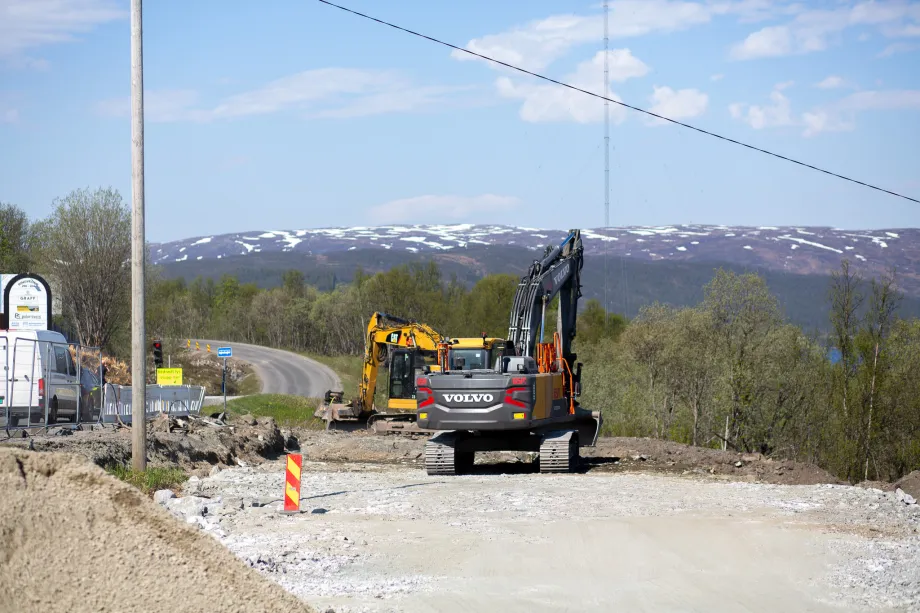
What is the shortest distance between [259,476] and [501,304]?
57518 mm

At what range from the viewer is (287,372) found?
85.8 meters

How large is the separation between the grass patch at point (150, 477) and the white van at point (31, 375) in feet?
14.4

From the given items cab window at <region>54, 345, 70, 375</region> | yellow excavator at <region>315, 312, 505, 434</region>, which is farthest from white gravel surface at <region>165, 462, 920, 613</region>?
yellow excavator at <region>315, 312, 505, 434</region>

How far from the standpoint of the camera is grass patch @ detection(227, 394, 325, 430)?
169ft

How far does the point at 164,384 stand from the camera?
37.9m

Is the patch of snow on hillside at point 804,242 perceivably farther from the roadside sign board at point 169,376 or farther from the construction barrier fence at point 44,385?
the construction barrier fence at point 44,385

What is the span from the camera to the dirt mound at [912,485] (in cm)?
1875

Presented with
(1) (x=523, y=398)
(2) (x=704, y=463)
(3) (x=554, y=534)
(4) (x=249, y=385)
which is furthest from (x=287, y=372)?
(3) (x=554, y=534)

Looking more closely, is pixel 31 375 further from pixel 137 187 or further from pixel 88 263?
pixel 88 263

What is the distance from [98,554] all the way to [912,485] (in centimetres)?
1670

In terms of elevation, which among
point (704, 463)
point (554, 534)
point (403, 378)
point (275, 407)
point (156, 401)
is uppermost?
point (403, 378)

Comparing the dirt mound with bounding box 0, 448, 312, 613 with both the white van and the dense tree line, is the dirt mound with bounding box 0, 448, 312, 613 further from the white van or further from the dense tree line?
the dense tree line

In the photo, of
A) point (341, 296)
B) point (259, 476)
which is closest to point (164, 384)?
point (259, 476)

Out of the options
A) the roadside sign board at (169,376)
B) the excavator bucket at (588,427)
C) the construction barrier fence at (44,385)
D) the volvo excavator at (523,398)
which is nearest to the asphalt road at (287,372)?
the roadside sign board at (169,376)
